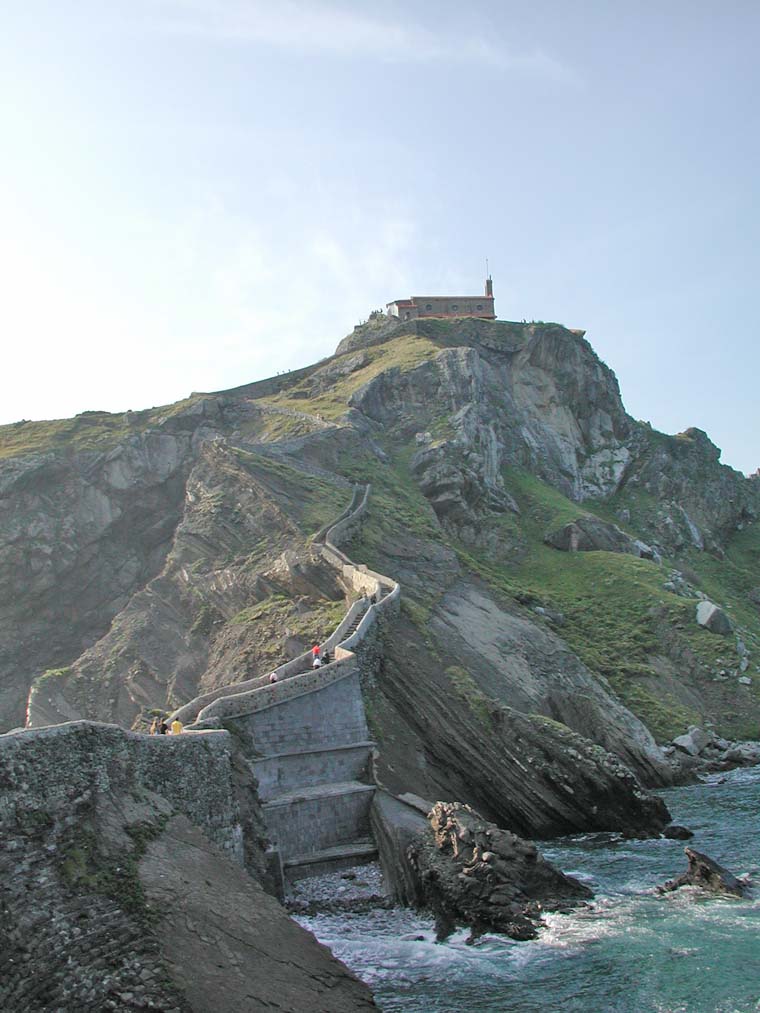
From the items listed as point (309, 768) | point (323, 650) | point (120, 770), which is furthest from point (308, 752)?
point (120, 770)

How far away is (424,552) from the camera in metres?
60.5

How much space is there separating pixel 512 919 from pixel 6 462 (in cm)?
6090

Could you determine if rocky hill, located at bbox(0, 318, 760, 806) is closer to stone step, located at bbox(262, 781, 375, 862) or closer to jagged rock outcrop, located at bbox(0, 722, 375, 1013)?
stone step, located at bbox(262, 781, 375, 862)

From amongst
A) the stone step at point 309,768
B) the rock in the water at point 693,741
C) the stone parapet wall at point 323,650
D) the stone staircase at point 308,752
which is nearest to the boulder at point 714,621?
the rock in the water at point 693,741

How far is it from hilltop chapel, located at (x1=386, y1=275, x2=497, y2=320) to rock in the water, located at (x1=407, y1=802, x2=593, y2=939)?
8908cm

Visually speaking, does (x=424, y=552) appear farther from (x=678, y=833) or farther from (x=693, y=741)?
(x=678, y=833)

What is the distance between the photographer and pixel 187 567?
→ 203ft

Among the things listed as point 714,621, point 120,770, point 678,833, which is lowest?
point 678,833

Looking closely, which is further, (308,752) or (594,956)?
(308,752)

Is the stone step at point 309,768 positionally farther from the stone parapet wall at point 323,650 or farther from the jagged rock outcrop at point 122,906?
the jagged rock outcrop at point 122,906

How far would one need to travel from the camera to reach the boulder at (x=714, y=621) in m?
61.7

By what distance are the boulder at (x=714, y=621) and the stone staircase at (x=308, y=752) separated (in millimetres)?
30905

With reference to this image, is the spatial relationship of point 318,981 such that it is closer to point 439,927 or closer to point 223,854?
point 223,854

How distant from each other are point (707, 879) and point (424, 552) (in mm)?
33599
